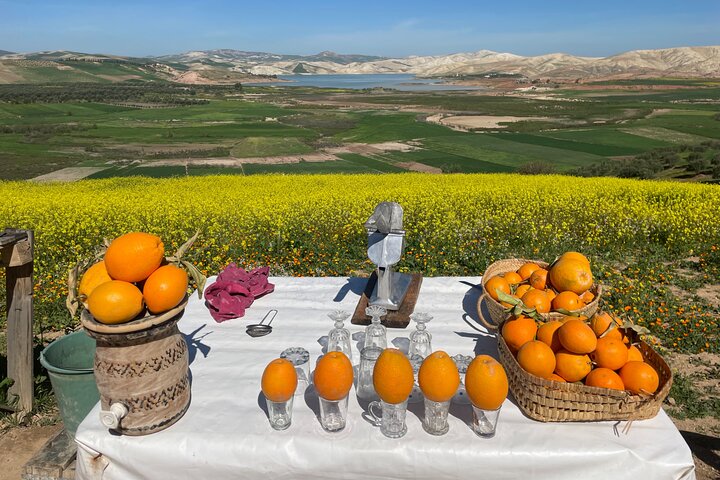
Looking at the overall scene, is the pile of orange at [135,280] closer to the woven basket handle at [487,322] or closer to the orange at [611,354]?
the woven basket handle at [487,322]

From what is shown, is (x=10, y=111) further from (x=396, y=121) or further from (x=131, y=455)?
(x=131, y=455)

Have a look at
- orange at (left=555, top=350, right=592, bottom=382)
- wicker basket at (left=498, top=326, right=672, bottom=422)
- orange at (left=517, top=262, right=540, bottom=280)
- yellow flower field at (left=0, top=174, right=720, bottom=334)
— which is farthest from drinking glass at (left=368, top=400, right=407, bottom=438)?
yellow flower field at (left=0, top=174, right=720, bottom=334)

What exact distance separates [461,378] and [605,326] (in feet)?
2.24

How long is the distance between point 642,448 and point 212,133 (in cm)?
5145

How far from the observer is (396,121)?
5959 cm

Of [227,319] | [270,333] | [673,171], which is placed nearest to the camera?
[270,333]

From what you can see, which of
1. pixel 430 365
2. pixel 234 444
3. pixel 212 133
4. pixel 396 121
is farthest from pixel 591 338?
pixel 396 121

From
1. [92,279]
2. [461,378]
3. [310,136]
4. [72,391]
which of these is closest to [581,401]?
[461,378]

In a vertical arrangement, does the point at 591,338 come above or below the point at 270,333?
above

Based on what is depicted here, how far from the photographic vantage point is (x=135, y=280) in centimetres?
185

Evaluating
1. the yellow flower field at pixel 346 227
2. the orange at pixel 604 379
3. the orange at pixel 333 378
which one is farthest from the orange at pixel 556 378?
the yellow flower field at pixel 346 227

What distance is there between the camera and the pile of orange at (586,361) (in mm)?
1861

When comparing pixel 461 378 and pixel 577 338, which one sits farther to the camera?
pixel 461 378

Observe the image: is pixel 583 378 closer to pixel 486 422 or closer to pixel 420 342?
pixel 486 422
